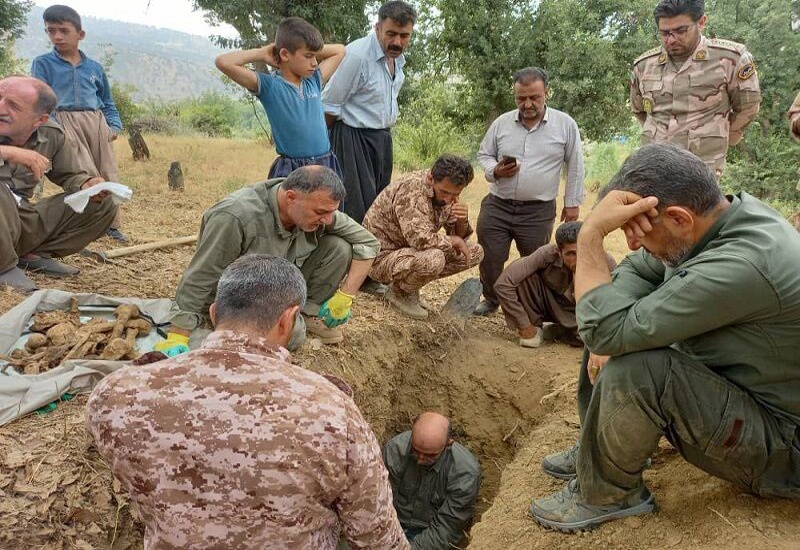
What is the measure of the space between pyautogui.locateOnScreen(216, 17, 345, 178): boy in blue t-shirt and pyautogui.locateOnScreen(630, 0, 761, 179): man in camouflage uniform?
2.40 meters

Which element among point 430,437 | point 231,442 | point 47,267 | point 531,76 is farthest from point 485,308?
point 231,442

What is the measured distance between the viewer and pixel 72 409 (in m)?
2.65

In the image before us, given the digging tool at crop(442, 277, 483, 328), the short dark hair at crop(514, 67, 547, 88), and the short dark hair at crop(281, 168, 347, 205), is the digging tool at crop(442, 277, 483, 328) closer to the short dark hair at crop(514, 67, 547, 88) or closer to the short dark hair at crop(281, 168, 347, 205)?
the short dark hair at crop(514, 67, 547, 88)

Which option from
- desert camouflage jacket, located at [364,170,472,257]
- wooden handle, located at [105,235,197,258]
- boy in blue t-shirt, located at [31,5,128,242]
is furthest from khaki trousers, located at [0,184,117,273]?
desert camouflage jacket, located at [364,170,472,257]

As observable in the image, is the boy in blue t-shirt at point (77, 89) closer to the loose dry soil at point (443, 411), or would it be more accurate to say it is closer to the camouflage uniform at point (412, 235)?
the loose dry soil at point (443, 411)

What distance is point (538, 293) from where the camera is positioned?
14.1ft

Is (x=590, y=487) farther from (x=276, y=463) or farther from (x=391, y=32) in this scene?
(x=391, y=32)

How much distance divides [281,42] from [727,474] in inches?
140

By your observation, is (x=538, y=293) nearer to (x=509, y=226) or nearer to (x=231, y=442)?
(x=509, y=226)

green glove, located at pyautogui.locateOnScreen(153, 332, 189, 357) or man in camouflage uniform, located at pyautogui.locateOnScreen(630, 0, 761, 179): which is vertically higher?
man in camouflage uniform, located at pyautogui.locateOnScreen(630, 0, 761, 179)

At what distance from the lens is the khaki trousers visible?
361cm

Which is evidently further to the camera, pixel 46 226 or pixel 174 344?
pixel 46 226

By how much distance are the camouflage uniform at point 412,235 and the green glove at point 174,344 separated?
1.68m

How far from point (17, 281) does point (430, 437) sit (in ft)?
9.33
